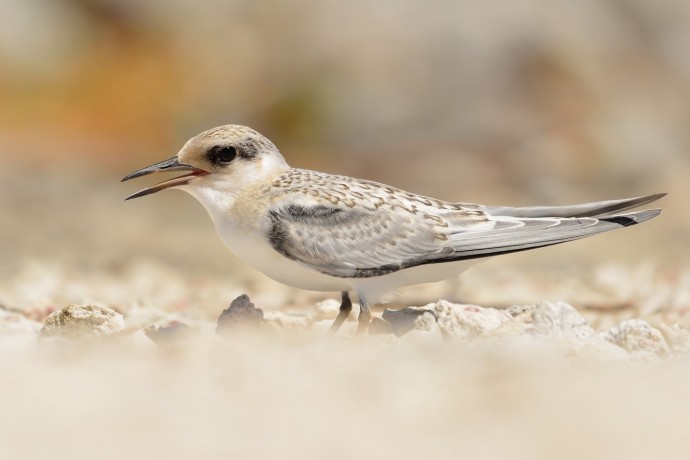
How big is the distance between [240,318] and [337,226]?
0.75 m

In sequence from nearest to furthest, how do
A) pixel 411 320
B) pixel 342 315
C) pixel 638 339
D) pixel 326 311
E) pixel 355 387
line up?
pixel 355 387 → pixel 638 339 → pixel 411 320 → pixel 342 315 → pixel 326 311

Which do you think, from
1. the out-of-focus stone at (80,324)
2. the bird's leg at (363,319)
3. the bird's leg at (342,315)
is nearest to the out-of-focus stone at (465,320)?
the bird's leg at (363,319)

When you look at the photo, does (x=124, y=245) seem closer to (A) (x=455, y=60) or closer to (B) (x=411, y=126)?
(B) (x=411, y=126)

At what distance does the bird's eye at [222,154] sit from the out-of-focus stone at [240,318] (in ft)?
2.58

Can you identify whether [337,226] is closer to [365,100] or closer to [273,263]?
[273,263]

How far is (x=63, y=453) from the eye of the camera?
333cm

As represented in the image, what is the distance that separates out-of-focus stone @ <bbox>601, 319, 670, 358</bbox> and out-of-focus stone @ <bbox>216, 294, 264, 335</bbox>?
73.4 inches

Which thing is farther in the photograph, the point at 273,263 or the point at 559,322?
the point at 273,263

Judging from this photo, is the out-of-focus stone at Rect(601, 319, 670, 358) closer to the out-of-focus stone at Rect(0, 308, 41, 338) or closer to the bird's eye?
the bird's eye

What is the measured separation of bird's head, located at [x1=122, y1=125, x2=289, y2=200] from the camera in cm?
582

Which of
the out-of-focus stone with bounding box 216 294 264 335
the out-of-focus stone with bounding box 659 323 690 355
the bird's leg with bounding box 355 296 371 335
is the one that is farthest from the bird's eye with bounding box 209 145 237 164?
the out-of-focus stone with bounding box 659 323 690 355

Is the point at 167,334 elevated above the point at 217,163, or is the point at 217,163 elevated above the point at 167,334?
the point at 217,163

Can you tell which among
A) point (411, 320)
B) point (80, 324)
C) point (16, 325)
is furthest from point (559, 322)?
point (16, 325)

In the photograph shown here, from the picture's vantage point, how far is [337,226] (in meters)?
5.73
